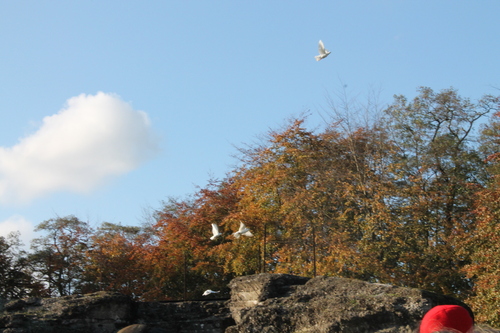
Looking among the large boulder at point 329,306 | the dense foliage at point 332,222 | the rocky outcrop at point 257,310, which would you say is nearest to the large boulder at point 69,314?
the rocky outcrop at point 257,310

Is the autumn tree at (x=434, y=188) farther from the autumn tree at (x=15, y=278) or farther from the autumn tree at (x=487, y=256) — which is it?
the autumn tree at (x=15, y=278)

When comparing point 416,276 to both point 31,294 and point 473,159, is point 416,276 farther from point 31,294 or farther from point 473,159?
point 31,294

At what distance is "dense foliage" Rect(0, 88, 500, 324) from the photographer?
20.5 m

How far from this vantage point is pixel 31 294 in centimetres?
2364

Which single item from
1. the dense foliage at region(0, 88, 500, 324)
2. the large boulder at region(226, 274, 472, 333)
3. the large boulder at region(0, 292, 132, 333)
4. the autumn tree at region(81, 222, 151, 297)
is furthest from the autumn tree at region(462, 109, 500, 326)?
→ the autumn tree at region(81, 222, 151, 297)

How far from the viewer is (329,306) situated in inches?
408

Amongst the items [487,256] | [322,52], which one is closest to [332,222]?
[487,256]

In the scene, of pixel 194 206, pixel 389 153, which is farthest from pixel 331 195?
pixel 194 206

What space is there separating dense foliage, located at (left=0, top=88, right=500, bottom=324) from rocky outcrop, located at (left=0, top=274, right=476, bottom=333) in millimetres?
6587

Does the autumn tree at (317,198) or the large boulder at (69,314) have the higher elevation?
the autumn tree at (317,198)

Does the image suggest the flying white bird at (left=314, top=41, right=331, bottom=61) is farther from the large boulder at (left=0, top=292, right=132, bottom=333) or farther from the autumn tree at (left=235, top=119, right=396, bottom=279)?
the autumn tree at (left=235, top=119, right=396, bottom=279)

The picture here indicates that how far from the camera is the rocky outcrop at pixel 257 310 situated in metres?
9.66

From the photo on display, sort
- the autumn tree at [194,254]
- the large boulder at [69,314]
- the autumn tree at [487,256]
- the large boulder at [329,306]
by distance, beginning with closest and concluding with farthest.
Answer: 1. the large boulder at [329,306]
2. the large boulder at [69,314]
3. the autumn tree at [487,256]
4. the autumn tree at [194,254]

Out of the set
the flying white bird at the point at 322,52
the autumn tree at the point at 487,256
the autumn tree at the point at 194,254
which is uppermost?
the flying white bird at the point at 322,52
